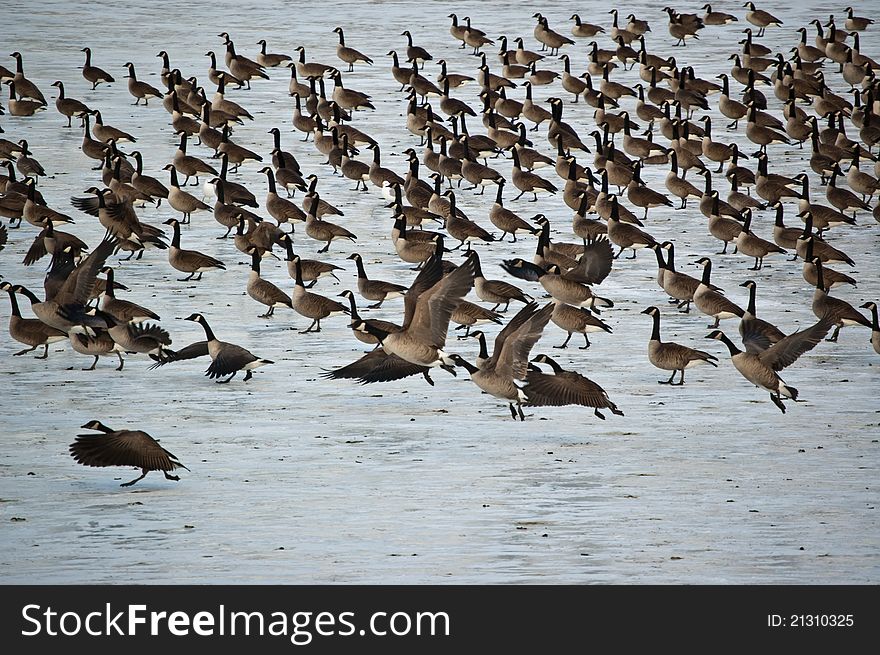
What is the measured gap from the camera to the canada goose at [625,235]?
52.6ft

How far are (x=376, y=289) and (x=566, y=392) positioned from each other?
3831 millimetres

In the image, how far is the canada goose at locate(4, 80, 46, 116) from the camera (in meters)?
22.4

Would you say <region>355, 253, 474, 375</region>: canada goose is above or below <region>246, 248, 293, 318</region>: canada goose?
above

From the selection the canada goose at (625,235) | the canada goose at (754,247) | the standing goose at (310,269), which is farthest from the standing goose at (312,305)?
the canada goose at (754,247)

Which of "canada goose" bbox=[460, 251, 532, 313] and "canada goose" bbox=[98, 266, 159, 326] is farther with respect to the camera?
"canada goose" bbox=[460, 251, 532, 313]

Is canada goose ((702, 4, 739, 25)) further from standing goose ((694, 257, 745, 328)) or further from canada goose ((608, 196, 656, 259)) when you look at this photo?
standing goose ((694, 257, 745, 328))

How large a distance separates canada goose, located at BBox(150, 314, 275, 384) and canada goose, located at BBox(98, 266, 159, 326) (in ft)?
2.94

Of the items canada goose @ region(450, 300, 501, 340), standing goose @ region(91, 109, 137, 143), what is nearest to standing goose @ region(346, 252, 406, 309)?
canada goose @ region(450, 300, 501, 340)

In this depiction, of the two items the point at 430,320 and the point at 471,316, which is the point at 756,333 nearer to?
the point at 471,316

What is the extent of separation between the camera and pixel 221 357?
1184 centimetres

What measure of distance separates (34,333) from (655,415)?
18.0 ft

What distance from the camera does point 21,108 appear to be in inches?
886

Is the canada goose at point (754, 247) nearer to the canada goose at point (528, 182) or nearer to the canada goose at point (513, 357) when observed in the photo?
the canada goose at point (528, 182)

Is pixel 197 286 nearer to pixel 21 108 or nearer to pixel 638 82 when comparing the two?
pixel 21 108
